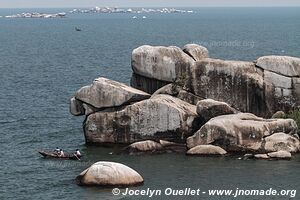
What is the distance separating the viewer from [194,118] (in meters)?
60.8

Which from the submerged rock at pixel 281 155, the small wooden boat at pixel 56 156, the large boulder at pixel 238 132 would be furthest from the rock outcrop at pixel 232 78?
the small wooden boat at pixel 56 156

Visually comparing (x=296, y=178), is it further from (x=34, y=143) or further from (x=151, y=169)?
(x=34, y=143)

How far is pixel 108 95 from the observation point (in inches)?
2414

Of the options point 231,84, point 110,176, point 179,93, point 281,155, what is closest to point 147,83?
point 179,93

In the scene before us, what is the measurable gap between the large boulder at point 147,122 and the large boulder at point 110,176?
1120 centimetres

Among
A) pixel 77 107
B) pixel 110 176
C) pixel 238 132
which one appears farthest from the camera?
pixel 77 107

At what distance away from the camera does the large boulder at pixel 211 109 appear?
59.8 meters

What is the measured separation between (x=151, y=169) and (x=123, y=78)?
4492 centimetres

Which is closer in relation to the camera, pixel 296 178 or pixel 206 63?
pixel 296 178

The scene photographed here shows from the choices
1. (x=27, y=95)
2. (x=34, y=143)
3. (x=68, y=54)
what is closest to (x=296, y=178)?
(x=34, y=143)

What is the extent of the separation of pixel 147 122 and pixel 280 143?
1145 centimetres

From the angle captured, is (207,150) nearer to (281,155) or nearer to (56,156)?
(281,155)

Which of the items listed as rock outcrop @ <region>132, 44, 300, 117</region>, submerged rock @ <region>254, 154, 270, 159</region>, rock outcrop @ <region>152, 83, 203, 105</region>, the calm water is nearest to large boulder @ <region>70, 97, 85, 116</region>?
the calm water

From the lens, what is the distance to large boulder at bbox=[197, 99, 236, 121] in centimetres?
5978
